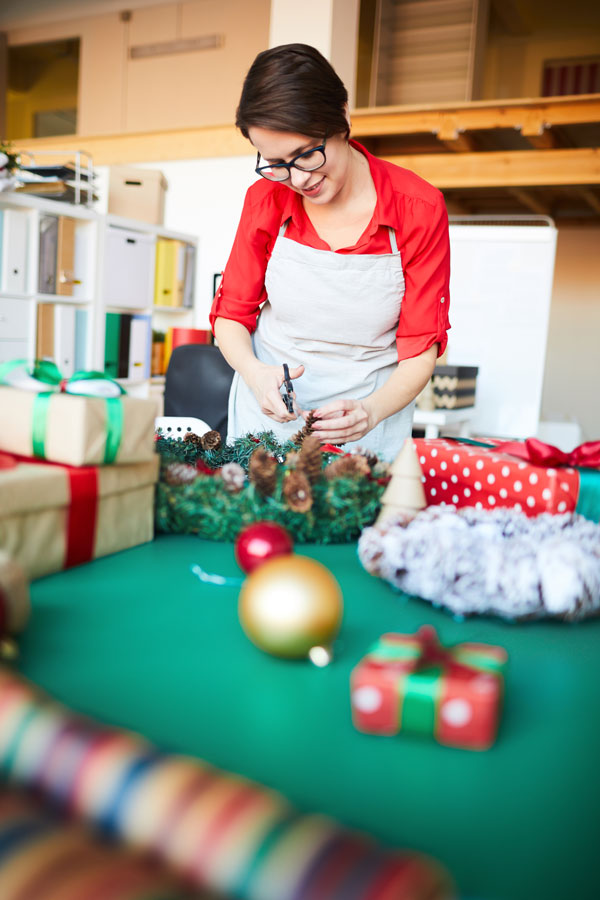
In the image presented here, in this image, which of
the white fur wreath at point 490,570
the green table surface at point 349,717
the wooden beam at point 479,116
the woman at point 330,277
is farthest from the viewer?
the wooden beam at point 479,116

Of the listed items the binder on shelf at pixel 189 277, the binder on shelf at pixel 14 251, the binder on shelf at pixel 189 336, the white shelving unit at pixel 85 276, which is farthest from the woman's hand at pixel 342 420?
the binder on shelf at pixel 189 277

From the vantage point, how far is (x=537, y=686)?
1.84 feet

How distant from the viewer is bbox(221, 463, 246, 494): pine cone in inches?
34.4

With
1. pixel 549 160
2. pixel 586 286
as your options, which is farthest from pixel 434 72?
pixel 586 286

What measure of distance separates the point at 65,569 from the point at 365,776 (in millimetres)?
420

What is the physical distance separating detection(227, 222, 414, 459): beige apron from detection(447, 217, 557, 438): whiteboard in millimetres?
2672

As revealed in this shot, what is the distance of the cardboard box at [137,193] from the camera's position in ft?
15.8

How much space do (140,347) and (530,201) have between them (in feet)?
12.5

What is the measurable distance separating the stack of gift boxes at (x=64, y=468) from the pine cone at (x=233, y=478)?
0.12 meters

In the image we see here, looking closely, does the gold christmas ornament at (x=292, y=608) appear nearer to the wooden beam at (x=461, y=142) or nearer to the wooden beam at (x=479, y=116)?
the wooden beam at (x=479, y=116)

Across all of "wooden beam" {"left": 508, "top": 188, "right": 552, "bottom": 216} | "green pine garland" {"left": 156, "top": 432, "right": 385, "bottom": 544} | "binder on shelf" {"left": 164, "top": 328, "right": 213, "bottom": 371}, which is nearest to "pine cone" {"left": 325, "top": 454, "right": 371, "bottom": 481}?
"green pine garland" {"left": 156, "top": 432, "right": 385, "bottom": 544}

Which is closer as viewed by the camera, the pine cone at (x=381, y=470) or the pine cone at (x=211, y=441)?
the pine cone at (x=381, y=470)

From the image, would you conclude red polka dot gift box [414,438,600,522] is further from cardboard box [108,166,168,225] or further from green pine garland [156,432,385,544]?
cardboard box [108,166,168,225]

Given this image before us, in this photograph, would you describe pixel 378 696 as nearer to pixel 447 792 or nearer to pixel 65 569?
pixel 447 792
